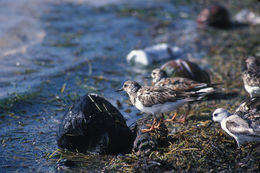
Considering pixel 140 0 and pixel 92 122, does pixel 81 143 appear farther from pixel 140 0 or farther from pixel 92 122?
pixel 140 0

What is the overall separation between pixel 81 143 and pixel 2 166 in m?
1.12

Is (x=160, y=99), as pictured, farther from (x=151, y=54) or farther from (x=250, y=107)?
(x=151, y=54)

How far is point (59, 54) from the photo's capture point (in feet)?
31.0

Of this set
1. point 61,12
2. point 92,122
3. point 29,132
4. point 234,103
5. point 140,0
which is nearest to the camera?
point 92,122

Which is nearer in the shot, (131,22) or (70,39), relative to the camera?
(70,39)

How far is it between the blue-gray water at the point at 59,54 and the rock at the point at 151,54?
278 millimetres

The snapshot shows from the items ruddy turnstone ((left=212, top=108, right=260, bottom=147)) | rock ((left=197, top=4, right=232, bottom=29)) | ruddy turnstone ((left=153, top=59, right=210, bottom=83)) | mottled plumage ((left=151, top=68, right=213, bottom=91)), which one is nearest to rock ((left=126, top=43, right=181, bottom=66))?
ruddy turnstone ((left=153, top=59, right=210, bottom=83))

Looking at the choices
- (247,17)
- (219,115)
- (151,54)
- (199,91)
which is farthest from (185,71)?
(247,17)

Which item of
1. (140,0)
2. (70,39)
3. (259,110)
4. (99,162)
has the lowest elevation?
(99,162)

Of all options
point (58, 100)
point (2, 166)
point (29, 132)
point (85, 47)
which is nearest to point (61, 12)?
point (85, 47)

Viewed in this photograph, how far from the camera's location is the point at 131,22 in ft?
39.6

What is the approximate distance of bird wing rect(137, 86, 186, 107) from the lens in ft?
17.9

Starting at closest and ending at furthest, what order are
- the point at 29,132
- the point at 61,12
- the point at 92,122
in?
1. the point at 92,122
2. the point at 29,132
3. the point at 61,12

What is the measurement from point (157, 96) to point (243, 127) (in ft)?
4.58
